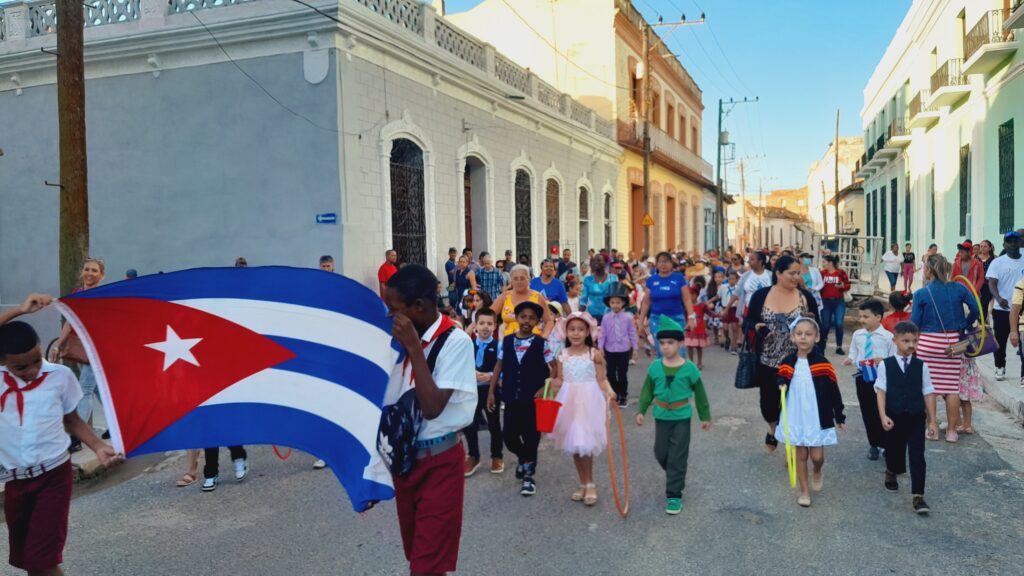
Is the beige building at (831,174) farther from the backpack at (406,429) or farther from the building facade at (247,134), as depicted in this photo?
the backpack at (406,429)

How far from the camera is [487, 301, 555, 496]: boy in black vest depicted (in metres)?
5.63

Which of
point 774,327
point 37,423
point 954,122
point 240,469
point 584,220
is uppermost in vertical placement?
point 954,122

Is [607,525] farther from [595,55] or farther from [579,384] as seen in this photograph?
[595,55]

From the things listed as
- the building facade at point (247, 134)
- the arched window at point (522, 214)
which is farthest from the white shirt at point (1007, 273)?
the arched window at point (522, 214)

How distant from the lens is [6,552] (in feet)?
15.2

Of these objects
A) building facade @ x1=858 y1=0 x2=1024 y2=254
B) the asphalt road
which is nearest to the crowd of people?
the asphalt road

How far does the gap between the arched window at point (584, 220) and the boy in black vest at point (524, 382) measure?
65.5 ft

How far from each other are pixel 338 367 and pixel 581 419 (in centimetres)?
247

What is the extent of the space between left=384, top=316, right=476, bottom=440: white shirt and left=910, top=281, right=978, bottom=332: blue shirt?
5.49 meters

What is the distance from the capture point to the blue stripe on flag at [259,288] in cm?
333

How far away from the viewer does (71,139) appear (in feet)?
25.3

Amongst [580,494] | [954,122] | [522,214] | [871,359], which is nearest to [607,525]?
[580,494]

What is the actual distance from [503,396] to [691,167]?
127 ft

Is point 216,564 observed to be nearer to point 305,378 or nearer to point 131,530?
point 131,530
